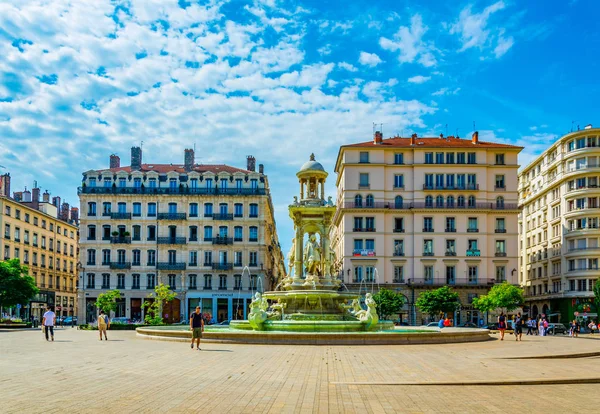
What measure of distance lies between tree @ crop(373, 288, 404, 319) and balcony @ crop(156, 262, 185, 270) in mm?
23882

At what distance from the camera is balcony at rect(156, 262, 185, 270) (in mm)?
78875

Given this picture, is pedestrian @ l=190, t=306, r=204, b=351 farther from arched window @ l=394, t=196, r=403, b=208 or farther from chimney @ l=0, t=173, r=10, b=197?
chimney @ l=0, t=173, r=10, b=197

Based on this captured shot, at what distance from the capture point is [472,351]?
24.6 m

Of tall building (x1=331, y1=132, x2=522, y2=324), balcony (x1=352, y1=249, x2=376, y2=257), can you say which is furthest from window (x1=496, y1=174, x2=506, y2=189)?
balcony (x1=352, y1=249, x2=376, y2=257)

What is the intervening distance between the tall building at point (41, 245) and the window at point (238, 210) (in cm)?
2764

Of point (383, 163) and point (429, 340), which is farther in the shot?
point (383, 163)

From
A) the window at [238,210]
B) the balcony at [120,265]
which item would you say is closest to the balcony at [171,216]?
the window at [238,210]

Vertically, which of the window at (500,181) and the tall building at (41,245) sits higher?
the window at (500,181)

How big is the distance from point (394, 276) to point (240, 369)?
61031mm

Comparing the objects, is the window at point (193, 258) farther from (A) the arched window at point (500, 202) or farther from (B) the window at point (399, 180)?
(A) the arched window at point (500, 202)

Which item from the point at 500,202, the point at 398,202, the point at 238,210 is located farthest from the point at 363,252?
the point at 500,202

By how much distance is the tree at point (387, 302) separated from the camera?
68312 mm

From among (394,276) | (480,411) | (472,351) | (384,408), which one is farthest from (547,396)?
(394,276)

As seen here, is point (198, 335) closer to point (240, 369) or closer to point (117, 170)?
point (240, 369)
